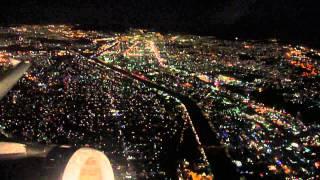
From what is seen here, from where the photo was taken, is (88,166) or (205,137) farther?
(205,137)

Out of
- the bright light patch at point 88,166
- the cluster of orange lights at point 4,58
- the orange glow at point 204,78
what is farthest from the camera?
the cluster of orange lights at point 4,58

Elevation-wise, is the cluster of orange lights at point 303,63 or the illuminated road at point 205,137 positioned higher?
the cluster of orange lights at point 303,63

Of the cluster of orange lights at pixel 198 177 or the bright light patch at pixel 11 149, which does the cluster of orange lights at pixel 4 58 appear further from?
the bright light patch at pixel 11 149

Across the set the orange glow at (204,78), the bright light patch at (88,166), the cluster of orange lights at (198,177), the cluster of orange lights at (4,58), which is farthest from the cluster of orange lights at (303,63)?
the bright light patch at (88,166)

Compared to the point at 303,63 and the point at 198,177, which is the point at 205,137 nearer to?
the point at 198,177

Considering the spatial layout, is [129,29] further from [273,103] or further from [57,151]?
[57,151]

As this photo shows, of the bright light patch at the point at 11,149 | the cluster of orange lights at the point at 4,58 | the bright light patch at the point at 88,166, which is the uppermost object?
the cluster of orange lights at the point at 4,58

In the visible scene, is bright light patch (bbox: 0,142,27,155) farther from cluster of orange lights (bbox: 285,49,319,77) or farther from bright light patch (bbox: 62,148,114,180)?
cluster of orange lights (bbox: 285,49,319,77)

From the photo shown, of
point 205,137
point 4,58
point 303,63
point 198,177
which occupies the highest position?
point 4,58

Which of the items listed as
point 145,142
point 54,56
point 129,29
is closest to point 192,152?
point 145,142

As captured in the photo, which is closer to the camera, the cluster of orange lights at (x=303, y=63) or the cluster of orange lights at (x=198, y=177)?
the cluster of orange lights at (x=198, y=177)

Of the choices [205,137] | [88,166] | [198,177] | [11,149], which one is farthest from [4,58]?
[88,166]

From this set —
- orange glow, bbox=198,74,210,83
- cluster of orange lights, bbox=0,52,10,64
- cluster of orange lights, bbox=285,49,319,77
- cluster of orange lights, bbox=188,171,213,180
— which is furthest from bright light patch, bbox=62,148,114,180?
cluster of orange lights, bbox=0,52,10,64
